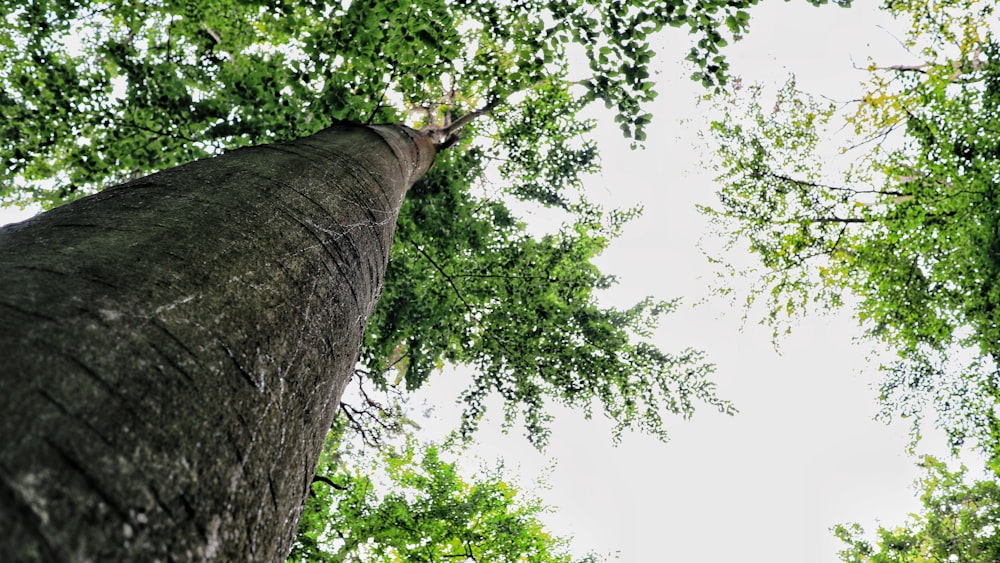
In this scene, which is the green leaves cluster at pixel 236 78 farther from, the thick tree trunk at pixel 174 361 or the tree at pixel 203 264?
the thick tree trunk at pixel 174 361

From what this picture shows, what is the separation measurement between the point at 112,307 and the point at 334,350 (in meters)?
0.67

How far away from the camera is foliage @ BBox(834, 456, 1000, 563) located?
33.3 feet

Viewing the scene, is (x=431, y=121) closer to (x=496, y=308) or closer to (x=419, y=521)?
(x=496, y=308)

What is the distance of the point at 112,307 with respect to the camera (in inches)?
32.8

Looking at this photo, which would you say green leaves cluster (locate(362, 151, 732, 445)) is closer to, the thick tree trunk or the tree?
the tree

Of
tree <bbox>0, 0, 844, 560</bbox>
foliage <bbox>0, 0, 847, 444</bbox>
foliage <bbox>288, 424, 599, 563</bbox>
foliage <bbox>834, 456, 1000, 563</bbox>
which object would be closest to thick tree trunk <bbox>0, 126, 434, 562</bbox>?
tree <bbox>0, 0, 844, 560</bbox>

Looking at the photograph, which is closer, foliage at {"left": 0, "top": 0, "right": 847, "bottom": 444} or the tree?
the tree

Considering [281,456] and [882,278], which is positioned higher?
[882,278]

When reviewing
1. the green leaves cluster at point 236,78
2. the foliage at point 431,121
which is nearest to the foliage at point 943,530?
the foliage at point 431,121

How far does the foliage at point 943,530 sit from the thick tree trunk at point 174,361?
13.5m

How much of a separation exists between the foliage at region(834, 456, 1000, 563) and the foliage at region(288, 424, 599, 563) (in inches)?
363

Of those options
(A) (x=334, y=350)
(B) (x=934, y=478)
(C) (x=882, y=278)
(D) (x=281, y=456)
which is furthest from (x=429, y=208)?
(B) (x=934, y=478)

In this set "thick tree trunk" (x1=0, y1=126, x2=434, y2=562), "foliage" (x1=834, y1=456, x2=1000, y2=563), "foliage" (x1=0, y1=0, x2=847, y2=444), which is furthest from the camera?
"foliage" (x1=834, y1=456, x2=1000, y2=563)

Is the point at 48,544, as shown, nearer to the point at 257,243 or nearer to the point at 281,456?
the point at 281,456
